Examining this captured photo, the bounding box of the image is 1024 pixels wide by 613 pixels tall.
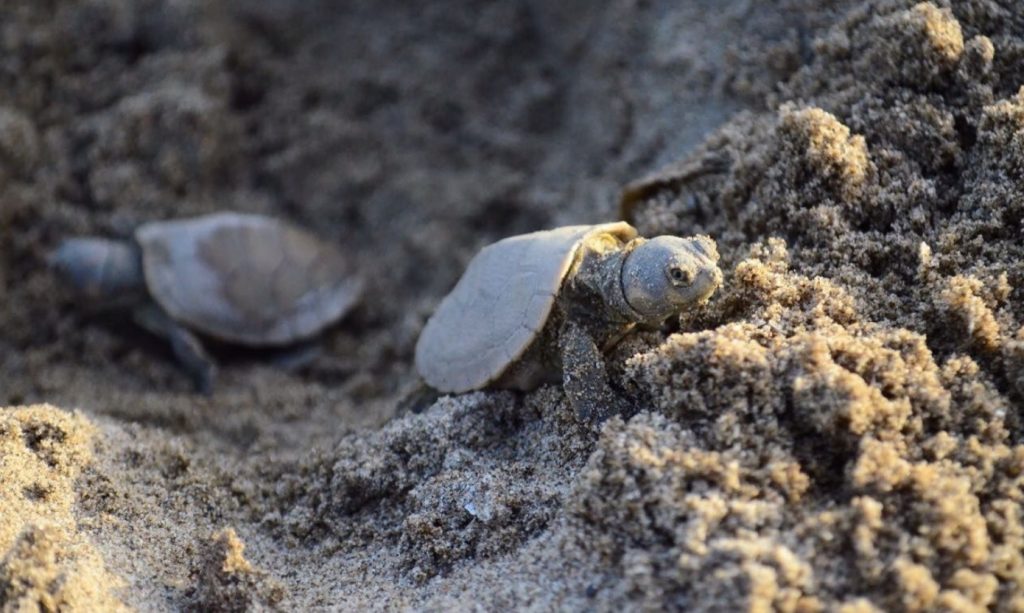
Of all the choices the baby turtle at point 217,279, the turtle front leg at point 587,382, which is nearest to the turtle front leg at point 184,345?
the baby turtle at point 217,279

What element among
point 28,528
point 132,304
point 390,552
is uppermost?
point 28,528

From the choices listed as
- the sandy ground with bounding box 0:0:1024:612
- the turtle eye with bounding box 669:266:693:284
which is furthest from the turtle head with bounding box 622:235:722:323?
the sandy ground with bounding box 0:0:1024:612

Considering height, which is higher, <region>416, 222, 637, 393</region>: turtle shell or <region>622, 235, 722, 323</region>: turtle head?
<region>622, 235, 722, 323</region>: turtle head

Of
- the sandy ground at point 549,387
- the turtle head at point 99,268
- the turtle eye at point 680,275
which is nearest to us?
the sandy ground at point 549,387

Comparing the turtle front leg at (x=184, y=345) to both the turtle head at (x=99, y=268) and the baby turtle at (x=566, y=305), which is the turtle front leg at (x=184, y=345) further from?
the baby turtle at (x=566, y=305)

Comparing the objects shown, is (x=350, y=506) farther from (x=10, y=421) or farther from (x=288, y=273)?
(x=288, y=273)

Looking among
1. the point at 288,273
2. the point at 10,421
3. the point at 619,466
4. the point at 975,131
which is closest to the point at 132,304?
the point at 288,273

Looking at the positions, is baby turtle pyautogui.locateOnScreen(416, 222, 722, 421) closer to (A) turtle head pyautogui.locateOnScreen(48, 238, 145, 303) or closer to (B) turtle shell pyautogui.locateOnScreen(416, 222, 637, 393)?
(B) turtle shell pyautogui.locateOnScreen(416, 222, 637, 393)
